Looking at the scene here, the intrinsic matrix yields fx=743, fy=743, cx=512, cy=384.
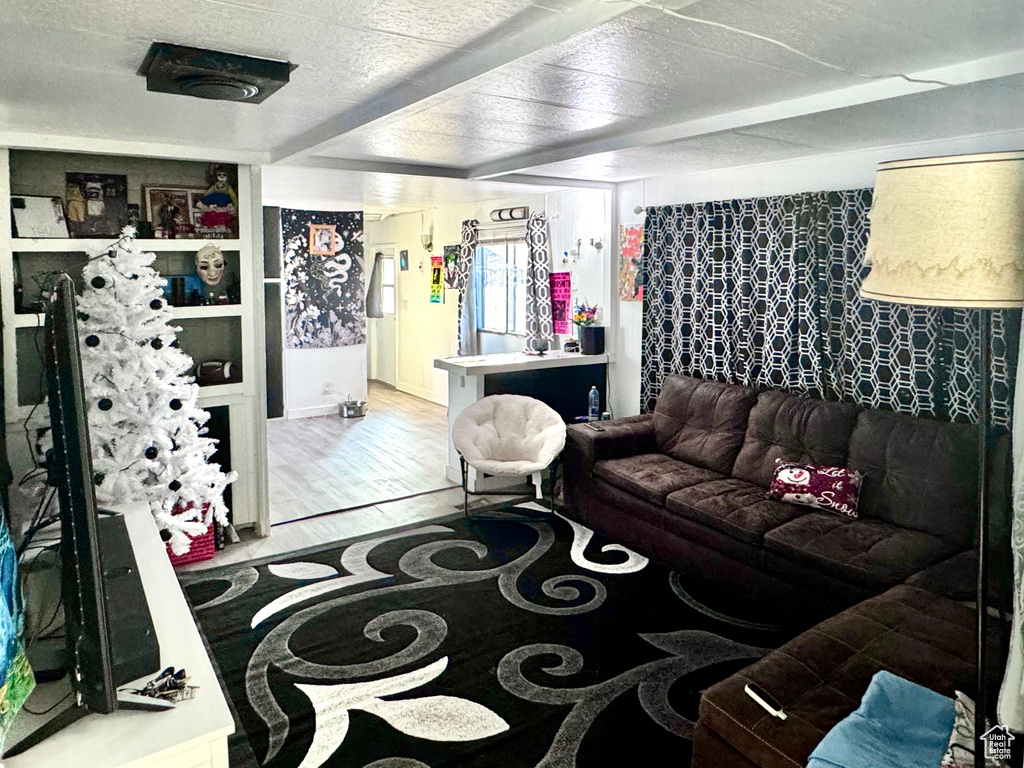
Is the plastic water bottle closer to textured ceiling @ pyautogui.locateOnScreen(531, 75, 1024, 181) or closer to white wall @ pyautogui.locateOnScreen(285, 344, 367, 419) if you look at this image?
textured ceiling @ pyautogui.locateOnScreen(531, 75, 1024, 181)

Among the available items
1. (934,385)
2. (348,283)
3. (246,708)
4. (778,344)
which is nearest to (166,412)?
(246,708)

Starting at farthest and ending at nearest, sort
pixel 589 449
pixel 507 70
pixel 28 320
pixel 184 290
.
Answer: pixel 589 449
pixel 184 290
pixel 28 320
pixel 507 70

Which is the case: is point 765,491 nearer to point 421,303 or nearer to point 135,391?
point 135,391

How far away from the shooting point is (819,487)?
12.0 ft

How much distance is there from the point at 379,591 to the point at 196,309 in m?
1.93

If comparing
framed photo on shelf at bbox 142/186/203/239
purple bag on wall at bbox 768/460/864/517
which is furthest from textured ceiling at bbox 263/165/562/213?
purple bag on wall at bbox 768/460/864/517

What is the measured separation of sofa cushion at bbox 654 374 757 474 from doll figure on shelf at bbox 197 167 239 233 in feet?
9.49

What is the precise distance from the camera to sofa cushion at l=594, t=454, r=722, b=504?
13.3 ft

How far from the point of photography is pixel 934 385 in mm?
3596

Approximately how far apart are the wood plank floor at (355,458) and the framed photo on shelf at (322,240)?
5.87ft

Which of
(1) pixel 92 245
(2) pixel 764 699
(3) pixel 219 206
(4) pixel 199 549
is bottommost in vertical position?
(4) pixel 199 549

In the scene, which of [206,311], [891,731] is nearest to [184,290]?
[206,311]

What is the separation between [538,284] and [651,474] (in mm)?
2579

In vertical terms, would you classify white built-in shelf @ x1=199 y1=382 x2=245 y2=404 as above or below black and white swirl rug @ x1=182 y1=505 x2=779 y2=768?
above
